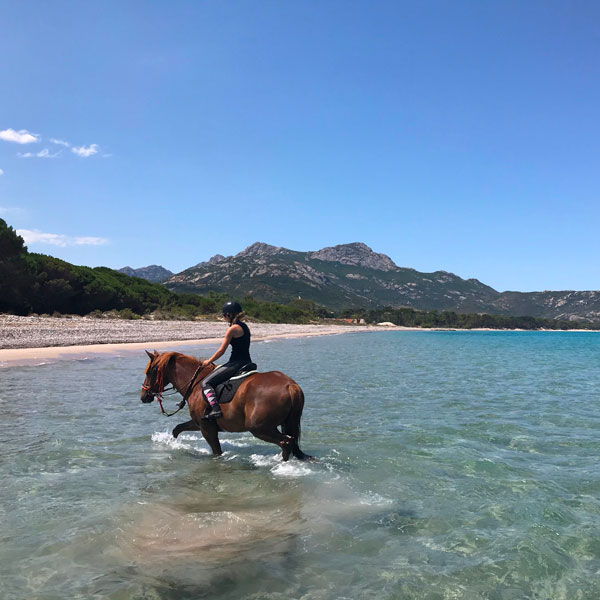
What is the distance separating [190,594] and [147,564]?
79cm

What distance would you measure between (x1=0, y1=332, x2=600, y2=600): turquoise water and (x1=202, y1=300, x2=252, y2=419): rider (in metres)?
1.18

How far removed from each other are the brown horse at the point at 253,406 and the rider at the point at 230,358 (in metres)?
0.23

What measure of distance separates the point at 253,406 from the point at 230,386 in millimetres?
730

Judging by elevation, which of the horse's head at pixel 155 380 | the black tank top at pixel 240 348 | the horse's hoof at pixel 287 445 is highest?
the black tank top at pixel 240 348

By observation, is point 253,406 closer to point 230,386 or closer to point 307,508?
point 230,386

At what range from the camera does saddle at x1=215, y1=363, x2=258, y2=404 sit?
27.0 ft

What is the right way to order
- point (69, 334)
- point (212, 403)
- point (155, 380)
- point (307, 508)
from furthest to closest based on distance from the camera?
point (69, 334), point (155, 380), point (212, 403), point (307, 508)

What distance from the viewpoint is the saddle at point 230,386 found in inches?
324

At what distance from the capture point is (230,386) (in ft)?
27.2

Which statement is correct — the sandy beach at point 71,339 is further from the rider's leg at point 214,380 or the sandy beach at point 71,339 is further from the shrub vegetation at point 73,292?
the rider's leg at point 214,380

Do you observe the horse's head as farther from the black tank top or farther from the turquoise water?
the black tank top

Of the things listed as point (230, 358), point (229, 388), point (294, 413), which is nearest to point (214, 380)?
point (229, 388)

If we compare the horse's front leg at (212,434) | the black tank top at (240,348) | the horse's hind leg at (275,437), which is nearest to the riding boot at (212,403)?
the horse's front leg at (212,434)

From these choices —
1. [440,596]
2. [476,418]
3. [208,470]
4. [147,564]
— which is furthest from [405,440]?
[147,564]
